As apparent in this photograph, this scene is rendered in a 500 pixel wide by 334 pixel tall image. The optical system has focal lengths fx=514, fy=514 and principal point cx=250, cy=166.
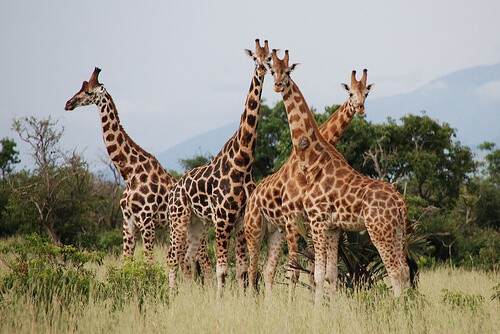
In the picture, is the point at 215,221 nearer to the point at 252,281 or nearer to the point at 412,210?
the point at 252,281

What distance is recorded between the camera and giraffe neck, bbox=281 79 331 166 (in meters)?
7.30

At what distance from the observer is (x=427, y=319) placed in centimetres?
621

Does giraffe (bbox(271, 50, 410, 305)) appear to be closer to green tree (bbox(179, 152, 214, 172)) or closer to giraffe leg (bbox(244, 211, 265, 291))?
giraffe leg (bbox(244, 211, 265, 291))

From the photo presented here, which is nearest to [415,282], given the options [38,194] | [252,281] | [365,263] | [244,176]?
[365,263]

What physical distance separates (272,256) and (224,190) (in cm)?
130

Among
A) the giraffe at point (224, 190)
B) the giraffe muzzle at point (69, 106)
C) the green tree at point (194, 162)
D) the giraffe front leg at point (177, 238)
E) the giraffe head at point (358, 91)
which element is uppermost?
the green tree at point (194, 162)

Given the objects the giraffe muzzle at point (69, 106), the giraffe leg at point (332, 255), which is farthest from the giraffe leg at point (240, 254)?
the giraffe muzzle at point (69, 106)

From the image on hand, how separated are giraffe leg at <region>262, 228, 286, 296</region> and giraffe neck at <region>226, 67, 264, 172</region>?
120 cm

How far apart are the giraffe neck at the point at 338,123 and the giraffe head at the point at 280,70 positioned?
3.59 ft

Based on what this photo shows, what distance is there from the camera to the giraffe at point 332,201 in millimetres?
6348

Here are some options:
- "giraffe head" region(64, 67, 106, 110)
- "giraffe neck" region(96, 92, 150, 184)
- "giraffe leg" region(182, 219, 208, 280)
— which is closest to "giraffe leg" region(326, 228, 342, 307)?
"giraffe leg" region(182, 219, 208, 280)

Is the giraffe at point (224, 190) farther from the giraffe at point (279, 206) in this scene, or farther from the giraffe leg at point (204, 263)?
the giraffe leg at point (204, 263)

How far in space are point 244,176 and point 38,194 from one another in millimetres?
7947

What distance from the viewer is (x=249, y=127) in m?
8.20
